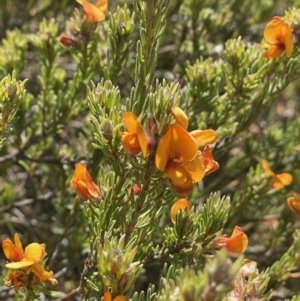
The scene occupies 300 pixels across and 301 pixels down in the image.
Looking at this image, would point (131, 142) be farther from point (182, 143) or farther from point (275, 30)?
point (275, 30)

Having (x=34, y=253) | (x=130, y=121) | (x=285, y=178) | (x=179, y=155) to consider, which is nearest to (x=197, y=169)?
(x=179, y=155)

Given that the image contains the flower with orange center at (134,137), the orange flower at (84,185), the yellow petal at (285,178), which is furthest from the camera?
the yellow petal at (285,178)

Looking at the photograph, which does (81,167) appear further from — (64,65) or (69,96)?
(64,65)

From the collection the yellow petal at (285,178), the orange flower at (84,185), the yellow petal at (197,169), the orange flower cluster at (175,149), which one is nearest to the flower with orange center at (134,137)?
the orange flower cluster at (175,149)

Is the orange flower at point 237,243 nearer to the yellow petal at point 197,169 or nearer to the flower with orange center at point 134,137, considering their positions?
the yellow petal at point 197,169

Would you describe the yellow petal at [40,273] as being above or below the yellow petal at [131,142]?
below

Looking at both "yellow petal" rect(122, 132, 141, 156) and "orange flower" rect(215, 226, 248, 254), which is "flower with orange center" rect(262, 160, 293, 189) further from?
"yellow petal" rect(122, 132, 141, 156)

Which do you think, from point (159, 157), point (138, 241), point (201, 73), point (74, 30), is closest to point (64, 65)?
point (74, 30)
